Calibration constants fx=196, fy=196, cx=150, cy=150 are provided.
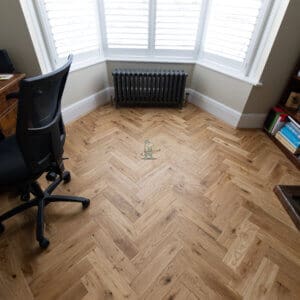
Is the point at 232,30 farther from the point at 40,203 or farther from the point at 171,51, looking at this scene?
the point at 40,203

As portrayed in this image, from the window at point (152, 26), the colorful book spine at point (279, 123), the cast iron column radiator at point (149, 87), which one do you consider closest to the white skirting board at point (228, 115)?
the colorful book spine at point (279, 123)

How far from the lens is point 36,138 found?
1.07 meters

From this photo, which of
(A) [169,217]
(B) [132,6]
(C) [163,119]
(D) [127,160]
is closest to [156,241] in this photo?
(A) [169,217]

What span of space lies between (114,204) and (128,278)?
56cm

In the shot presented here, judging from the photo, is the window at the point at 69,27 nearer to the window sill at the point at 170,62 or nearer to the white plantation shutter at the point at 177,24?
the window sill at the point at 170,62

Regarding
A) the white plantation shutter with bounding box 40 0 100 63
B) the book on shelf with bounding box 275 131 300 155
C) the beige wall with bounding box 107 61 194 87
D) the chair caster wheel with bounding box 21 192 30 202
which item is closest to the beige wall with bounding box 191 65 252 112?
the beige wall with bounding box 107 61 194 87

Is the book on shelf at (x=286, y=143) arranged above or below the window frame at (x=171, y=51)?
below

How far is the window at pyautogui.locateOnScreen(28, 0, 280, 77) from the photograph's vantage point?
2.08 meters

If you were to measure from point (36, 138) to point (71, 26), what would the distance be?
5.87 feet

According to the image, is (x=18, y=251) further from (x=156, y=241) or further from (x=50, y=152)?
(x=156, y=241)

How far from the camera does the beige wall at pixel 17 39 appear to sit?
1.72 metres

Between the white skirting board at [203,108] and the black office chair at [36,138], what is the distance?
4.37ft

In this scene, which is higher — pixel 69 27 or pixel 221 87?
pixel 69 27

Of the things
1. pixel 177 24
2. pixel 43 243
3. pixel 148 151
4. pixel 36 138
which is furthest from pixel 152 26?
pixel 43 243
